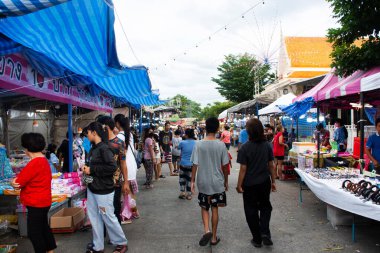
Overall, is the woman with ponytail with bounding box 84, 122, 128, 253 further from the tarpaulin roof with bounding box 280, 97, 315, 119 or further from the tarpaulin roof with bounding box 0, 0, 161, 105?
the tarpaulin roof with bounding box 280, 97, 315, 119

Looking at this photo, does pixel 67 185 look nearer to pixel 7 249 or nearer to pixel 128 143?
pixel 128 143

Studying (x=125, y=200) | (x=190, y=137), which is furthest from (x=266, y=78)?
(x=125, y=200)

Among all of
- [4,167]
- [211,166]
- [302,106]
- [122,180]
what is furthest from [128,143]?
[302,106]

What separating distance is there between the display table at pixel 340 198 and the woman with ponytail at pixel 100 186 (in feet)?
10.3

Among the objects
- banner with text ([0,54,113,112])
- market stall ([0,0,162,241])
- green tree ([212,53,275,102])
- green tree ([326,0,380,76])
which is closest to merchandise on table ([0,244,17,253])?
market stall ([0,0,162,241])

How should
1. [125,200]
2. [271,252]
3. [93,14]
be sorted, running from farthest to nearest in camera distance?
[125,200], [93,14], [271,252]

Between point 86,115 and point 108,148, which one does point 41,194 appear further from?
point 86,115

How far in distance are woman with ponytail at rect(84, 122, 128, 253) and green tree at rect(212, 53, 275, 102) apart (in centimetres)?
3337

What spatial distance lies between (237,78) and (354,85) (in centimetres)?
3156

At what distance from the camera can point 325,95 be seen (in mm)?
8109

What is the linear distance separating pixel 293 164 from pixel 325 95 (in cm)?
277

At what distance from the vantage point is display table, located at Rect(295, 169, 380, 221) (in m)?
3.92

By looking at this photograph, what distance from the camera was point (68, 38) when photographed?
4871 mm

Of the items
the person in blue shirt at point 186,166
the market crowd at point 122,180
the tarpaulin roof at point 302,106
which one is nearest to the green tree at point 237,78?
the tarpaulin roof at point 302,106
